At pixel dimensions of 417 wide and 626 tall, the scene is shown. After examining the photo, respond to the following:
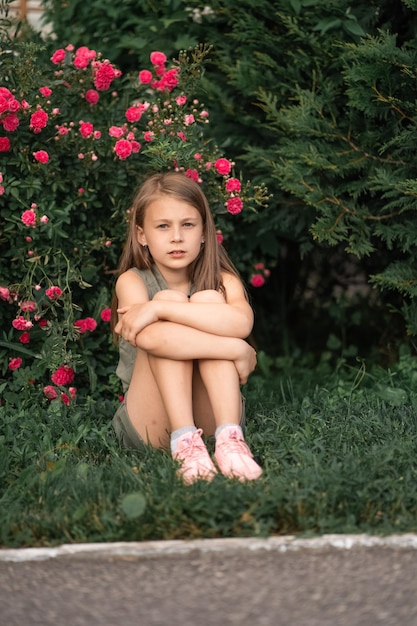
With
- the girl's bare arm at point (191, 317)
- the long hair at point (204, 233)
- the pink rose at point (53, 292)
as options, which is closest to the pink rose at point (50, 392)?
the pink rose at point (53, 292)

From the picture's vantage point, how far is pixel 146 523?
2.68 meters

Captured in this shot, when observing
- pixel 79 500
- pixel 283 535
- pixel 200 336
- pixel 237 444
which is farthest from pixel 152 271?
pixel 283 535

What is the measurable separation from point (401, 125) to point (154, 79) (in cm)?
112

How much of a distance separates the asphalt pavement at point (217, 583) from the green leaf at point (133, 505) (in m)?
0.09

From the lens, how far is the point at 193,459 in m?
3.06

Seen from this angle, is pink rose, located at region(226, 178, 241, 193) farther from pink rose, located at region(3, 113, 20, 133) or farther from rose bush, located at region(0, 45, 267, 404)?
pink rose, located at region(3, 113, 20, 133)

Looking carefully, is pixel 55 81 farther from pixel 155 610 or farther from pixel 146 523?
pixel 155 610

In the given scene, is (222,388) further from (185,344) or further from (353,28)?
(353,28)

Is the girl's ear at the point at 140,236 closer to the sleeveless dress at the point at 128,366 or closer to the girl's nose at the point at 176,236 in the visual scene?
the sleeveless dress at the point at 128,366

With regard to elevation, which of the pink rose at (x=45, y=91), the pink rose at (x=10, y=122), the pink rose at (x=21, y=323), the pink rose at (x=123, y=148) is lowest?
the pink rose at (x=21, y=323)

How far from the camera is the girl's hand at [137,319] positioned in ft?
10.6

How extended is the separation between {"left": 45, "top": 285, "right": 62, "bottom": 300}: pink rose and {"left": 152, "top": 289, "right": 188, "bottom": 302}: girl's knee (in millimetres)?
681

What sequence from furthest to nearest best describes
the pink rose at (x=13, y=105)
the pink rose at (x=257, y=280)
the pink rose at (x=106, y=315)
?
the pink rose at (x=257, y=280) < the pink rose at (x=106, y=315) < the pink rose at (x=13, y=105)

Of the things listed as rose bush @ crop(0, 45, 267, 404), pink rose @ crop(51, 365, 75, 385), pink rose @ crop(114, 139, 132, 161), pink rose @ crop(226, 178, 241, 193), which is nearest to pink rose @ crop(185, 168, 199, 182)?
rose bush @ crop(0, 45, 267, 404)
